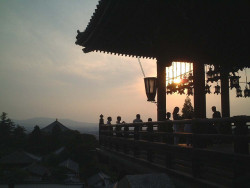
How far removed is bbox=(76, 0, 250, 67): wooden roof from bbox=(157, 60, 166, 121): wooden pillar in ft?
1.55

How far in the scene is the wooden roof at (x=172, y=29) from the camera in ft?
17.2

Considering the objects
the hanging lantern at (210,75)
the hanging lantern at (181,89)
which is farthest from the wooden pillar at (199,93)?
the hanging lantern at (181,89)

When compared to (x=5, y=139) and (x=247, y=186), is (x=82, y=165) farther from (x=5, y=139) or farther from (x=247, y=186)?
(x=247, y=186)

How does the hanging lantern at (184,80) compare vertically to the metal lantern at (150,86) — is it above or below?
above

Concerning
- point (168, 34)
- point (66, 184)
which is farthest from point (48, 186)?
point (168, 34)

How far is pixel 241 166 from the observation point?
3299 millimetres

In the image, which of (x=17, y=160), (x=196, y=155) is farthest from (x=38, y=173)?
(x=196, y=155)

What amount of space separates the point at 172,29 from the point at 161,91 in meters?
2.58

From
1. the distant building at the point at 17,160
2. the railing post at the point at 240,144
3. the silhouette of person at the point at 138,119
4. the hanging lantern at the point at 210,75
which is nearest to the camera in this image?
the railing post at the point at 240,144

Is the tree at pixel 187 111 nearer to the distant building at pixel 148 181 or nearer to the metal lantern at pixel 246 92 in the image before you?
the metal lantern at pixel 246 92

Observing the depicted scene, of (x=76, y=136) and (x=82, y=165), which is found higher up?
(x=76, y=136)

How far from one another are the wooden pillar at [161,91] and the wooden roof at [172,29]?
0.47 metres

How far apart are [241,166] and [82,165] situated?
1993 inches

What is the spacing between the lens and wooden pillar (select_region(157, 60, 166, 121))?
823 centimetres
